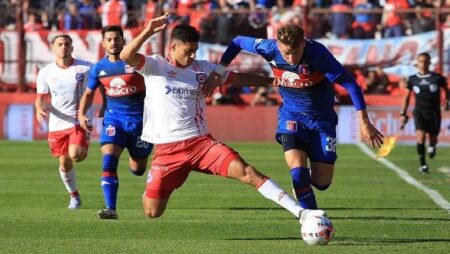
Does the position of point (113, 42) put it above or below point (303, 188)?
above

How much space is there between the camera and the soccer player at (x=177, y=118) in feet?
34.9

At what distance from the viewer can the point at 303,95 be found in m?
12.0

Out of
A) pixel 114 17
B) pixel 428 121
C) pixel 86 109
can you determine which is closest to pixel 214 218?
pixel 86 109

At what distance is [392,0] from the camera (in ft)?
101

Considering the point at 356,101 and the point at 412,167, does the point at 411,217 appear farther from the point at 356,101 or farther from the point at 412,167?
the point at 412,167

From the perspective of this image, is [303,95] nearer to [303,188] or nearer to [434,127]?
[303,188]

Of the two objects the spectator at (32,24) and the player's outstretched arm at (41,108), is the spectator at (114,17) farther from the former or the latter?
the player's outstretched arm at (41,108)

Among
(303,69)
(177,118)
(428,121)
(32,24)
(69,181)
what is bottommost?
(32,24)

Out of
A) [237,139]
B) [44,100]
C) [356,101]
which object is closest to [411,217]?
[356,101]

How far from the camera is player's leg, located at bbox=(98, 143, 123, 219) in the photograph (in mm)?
12834

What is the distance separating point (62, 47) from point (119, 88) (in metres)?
1.40

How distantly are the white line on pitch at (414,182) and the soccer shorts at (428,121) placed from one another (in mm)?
900

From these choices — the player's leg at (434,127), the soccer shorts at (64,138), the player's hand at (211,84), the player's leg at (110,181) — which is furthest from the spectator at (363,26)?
the player's hand at (211,84)

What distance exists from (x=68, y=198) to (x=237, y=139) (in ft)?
44.4
